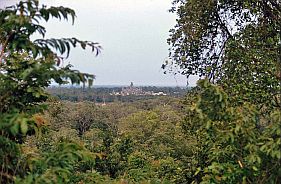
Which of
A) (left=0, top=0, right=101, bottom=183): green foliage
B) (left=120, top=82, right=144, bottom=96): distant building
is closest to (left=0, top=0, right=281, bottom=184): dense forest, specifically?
(left=0, top=0, right=101, bottom=183): green foliage

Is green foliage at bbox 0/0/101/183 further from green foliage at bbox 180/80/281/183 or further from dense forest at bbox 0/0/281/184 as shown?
green foliage at bbox 180/80/281/183

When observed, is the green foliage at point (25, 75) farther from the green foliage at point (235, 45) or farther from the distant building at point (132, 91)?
the distant building at point (132, 91)

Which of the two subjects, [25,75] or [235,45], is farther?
[235,45]

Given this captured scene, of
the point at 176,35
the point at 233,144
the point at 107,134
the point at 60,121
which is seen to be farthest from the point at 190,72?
the point at 60,121

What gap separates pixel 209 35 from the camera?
18.6ft

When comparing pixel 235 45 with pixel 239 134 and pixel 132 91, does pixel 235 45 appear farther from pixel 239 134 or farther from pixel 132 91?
pixel 132 91

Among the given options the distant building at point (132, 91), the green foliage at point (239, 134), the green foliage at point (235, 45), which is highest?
the green foliage at point (235, 45)

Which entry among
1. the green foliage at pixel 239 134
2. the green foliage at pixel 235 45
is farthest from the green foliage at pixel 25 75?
the green foliage at pixel 235 45

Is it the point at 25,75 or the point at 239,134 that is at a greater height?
the point at 25,75

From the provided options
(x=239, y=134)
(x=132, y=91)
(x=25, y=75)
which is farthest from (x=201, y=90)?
(x=132, y=91)

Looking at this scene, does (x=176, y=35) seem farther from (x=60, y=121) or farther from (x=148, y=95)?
(x=148, y=95)

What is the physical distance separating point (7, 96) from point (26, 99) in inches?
5.2

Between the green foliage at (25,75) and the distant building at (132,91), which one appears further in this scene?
the distant building at (132,91)

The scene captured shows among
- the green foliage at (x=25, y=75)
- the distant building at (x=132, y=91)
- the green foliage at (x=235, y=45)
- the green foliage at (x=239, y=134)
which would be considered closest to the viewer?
the green foliage at (x=25, y=75)
